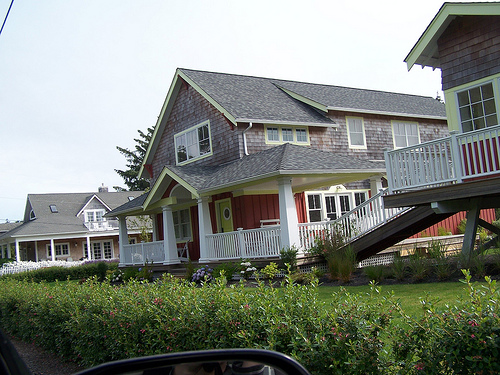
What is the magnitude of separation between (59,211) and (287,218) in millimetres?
40722

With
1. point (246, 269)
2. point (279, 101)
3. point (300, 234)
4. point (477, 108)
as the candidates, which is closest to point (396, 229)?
point (300, 234)

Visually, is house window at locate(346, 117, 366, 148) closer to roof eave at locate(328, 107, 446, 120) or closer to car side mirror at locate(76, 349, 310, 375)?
roof eave at locate(328, 107, 446, 120)

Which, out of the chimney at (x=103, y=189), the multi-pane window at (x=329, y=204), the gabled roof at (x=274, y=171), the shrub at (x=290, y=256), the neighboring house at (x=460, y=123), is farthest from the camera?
the chimney at (x=103, y=189)

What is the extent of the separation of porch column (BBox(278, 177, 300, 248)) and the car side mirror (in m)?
13.2

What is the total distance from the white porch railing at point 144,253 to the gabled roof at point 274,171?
2.74 metres

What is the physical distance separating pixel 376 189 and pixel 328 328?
14.4 meters

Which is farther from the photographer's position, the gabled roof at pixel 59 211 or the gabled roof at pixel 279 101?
the gabled roof at pixel 59 211

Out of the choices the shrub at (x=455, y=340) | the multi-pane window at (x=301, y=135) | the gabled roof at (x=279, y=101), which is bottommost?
the shrub at (x=455, y=340)

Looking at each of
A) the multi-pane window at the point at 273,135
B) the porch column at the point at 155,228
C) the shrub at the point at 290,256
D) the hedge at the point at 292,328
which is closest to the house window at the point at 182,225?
the porch column at the point at 155,228

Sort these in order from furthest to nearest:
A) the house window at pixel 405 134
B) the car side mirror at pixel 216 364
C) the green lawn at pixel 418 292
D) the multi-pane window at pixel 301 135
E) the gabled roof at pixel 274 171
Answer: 1. the house window at pixel 405 134
2. the multi-pane window at pixel 301 135
3. the gabled roof at pixel 274 171
4. the green lawn at pixel 418 292
5. the car side mirror at pixel 216 364

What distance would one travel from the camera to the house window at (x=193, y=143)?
72.1ft

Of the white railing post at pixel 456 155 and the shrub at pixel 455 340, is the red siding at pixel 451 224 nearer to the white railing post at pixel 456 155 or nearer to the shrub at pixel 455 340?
the white railing post at pixel 456 155

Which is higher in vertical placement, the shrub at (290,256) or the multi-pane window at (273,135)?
the multi-pane window at (273,135)

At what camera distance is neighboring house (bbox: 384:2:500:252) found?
11.7m
